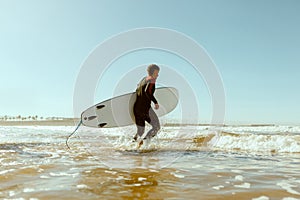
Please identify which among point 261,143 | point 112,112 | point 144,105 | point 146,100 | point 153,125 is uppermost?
point 146,100

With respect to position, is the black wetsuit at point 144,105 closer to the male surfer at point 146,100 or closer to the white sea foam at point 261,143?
the male surfer at point 146,100

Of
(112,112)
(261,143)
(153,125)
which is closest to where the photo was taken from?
(153,125)

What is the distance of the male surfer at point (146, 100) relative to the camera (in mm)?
7832

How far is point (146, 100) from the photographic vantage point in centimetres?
798

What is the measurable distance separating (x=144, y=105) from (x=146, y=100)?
0.16 m

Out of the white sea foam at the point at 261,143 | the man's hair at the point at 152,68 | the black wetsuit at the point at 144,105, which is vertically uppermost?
the man's hair at the point at 152,68

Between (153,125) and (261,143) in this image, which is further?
(261,143)

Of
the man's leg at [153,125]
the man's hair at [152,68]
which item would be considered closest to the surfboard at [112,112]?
the man's leg at [153,125]

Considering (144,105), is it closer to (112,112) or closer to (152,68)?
(152,68)

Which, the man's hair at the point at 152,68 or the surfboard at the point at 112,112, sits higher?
the man's hair at the point at 152,68

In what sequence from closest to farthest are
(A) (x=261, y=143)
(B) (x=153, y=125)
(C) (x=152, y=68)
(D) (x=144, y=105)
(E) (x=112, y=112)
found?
1. (C) (x=152, y=68)
2. (D) (x=144, y=105)
3. (B) (x=153, y=125)
4. (E) (x=112, y=112)
5. (A) (x=261, y=143)

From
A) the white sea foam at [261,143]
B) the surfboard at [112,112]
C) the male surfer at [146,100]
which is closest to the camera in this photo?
the male surfer at [146,100]

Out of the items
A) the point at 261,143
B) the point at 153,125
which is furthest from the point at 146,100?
the point at 261,143

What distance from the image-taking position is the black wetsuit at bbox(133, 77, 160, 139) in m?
7.84
